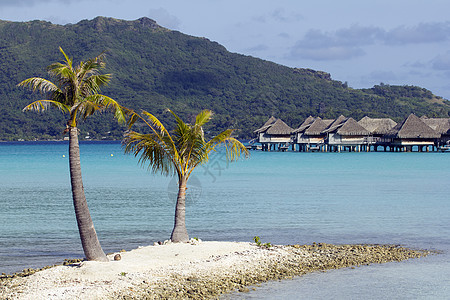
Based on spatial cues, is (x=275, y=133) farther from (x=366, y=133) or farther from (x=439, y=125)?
(x=439, y=125)

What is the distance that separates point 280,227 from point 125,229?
4180mm

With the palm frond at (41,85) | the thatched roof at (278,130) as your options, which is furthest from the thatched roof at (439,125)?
the palm frond at (41,85)

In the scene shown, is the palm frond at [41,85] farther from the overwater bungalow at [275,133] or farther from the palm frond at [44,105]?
the overwater bungalow at [275,133]

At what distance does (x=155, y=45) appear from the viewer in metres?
184

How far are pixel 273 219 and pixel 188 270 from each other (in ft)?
27.5

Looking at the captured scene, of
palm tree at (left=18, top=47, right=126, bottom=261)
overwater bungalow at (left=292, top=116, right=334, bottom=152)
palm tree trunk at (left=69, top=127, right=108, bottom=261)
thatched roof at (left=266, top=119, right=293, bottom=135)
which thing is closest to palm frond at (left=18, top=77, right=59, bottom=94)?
palm tree at (left=18, top=47, right=126, bottom=261)

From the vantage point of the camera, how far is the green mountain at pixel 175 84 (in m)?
136

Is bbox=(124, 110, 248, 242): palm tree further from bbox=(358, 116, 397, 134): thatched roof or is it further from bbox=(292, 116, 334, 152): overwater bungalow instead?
bbox=(292, 116, 334, 152): overwater bungalow

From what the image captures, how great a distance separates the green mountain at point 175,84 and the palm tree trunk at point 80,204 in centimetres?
11628

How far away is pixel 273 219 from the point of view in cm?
1948

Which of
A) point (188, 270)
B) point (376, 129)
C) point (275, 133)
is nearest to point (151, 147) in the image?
point (188, 270)

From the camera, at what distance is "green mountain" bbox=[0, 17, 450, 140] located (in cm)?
13625

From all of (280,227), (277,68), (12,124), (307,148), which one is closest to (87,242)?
(280,227)

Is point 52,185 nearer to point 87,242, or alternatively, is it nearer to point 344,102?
point 87,242
